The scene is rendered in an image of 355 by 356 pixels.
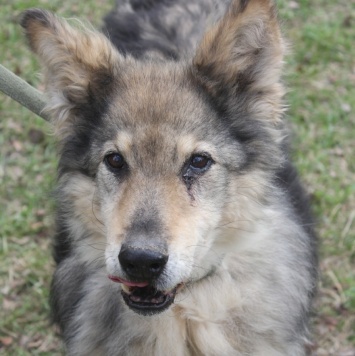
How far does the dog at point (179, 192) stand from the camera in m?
3.07

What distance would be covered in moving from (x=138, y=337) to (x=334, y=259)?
2.33 m

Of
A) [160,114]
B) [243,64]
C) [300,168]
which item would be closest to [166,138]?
[160,114]

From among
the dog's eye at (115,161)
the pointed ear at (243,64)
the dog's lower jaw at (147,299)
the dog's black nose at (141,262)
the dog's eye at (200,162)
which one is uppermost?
the pointed ear at (243,64)

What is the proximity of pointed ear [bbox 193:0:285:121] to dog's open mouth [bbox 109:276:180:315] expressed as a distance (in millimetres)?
1048

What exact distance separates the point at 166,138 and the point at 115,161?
32 centimetres

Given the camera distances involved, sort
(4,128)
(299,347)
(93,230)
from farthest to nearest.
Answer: (4,128) < (299,347) < (93,230)

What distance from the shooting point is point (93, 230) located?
3.46 meters

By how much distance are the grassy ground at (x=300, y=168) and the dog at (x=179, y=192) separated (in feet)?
3.75

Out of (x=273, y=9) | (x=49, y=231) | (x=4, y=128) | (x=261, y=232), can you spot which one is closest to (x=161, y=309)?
(x=261, y=232)

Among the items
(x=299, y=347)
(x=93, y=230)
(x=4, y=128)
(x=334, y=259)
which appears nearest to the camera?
(x=93, y=230)

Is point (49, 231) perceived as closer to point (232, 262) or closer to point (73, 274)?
point (73, 274)

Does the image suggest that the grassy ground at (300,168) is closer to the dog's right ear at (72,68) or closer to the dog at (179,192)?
the dog at (179,192)

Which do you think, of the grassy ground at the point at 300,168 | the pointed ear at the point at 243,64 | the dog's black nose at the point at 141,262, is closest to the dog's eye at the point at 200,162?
the pointed ear at the point at 243,64

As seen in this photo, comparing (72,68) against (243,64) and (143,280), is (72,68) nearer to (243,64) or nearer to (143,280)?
(243,64)
